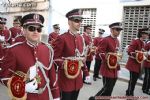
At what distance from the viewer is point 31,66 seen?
3.68 metres

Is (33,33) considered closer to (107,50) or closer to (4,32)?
(107,50)

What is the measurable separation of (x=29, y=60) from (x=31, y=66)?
7 cm

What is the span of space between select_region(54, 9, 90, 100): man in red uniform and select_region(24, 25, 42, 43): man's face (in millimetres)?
1447

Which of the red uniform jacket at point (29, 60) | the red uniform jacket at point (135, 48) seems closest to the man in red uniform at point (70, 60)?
the red uniform jacket at point (29, 60)

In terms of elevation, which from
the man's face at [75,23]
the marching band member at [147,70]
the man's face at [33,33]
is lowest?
the marching band member at [147,70]

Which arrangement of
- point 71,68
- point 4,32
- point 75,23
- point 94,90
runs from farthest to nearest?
point 4,32
point 94,90
point 75,23
point 71,68

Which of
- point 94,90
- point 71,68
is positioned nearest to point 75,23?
point 71,68

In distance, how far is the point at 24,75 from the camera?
11.8ft

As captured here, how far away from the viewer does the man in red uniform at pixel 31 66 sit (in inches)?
140

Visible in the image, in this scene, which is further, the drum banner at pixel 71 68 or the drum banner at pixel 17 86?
the drum banner at pixel 71 68

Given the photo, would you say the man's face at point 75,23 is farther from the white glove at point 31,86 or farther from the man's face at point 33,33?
the white glove at point 31,86

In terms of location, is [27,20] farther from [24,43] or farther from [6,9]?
[6,9]

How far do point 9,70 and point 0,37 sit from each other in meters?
5.65

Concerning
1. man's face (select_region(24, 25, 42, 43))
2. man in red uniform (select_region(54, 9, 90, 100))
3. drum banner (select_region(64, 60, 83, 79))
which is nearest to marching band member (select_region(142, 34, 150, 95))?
man in red uniform (select_region(54, 9, 90, 100))
